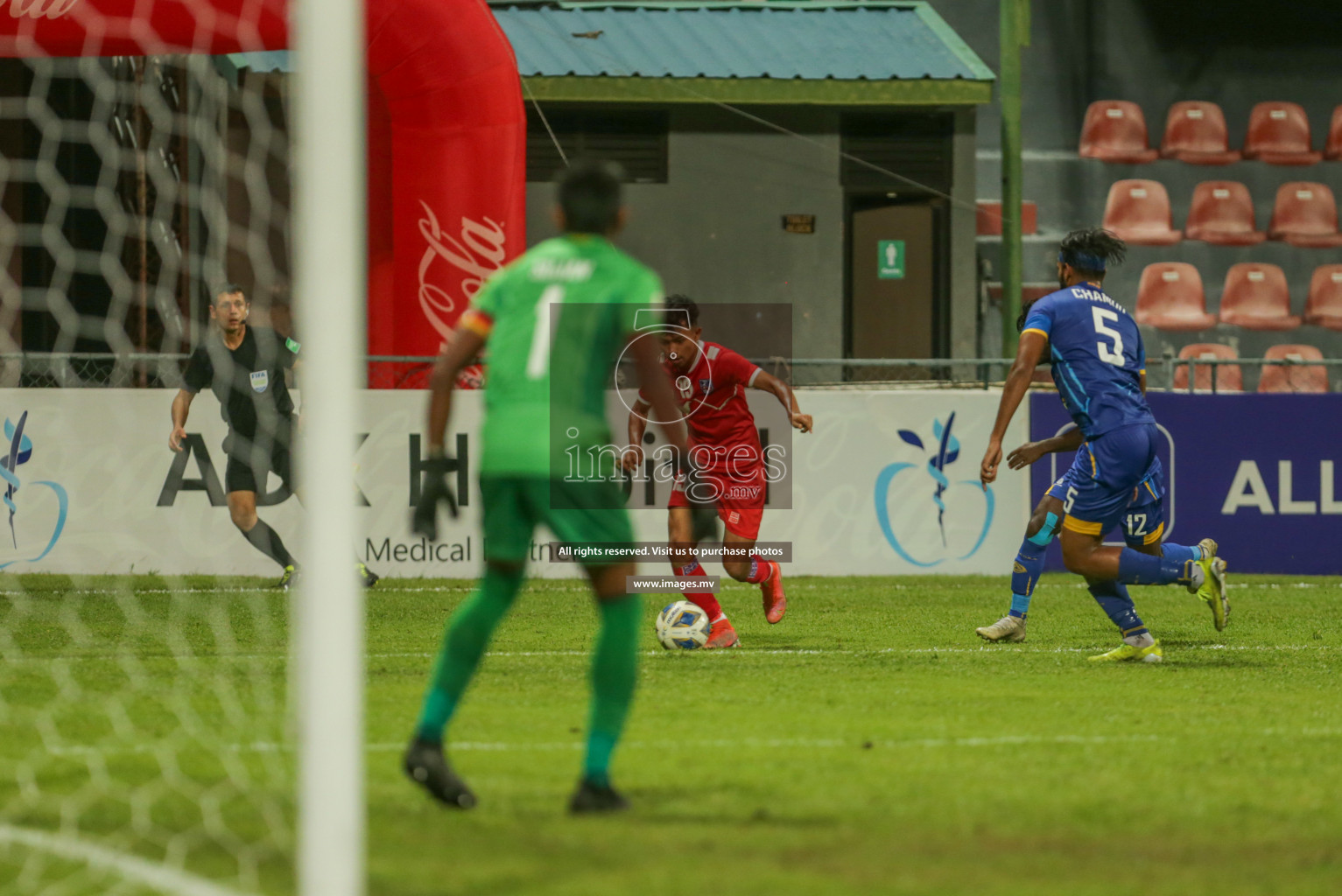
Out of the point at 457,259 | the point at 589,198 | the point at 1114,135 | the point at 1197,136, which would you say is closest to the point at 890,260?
the point at 1114,135

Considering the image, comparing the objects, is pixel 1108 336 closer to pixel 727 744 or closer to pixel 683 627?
pixel 683 627

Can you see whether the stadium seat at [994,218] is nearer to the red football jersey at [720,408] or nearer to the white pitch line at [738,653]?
the white pitch line at [738,653]

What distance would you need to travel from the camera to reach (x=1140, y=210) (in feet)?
60.6

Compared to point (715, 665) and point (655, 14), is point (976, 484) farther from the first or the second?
point (655, 14)

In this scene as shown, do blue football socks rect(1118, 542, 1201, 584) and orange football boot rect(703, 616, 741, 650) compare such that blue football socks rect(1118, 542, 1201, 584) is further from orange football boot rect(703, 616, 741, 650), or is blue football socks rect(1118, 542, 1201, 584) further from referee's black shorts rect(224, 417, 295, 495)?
referee's black shorts rect(224, 417, 295, 495)

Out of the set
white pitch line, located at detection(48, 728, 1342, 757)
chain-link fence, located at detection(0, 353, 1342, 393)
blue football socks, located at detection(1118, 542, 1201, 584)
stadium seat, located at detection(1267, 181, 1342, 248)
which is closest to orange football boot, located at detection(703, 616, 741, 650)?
blue football socks, located at detection(1118, 542, 1201, 584)

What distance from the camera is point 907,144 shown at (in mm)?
17469

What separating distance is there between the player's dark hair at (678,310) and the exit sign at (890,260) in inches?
396

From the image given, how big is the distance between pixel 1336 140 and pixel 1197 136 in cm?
164

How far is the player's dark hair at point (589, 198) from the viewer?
438cm

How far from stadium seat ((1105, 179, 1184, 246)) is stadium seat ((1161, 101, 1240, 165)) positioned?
946 millimetres

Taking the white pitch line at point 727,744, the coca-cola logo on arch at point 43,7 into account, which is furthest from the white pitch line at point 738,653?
the coca-cola logo on arch at point 43,7

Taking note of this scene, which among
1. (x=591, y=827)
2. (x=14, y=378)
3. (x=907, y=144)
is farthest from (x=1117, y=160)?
(x=591, y=827)

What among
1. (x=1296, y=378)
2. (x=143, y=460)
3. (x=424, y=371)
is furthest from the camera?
(x=1296, y=378)
